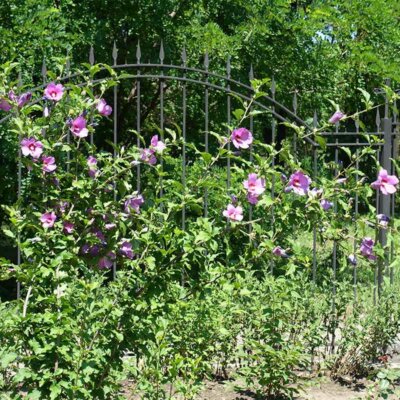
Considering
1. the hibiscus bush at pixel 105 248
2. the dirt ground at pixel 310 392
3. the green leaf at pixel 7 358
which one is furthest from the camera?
the dirt ground at pixel 310 392

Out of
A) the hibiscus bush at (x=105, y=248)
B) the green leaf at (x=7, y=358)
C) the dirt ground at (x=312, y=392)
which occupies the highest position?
the hibiscus bush at (x=105, y=248)

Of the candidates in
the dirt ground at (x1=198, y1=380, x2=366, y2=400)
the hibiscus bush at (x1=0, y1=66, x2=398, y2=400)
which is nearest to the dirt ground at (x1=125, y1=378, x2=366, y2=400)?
the dirt ground at (x1=198, y1=380, x2=366, y2=400)

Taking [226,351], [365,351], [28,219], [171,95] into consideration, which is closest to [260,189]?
[28,219]

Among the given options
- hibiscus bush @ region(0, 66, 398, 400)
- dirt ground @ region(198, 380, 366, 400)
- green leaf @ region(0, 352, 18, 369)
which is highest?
hibiscus bush @ region(0, 66, 398, 400)

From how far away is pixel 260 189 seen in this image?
11.8 ft

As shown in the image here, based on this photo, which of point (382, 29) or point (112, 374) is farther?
point (382, 29)

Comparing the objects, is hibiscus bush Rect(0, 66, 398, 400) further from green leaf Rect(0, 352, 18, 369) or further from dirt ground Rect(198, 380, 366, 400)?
dirt ground Rect(198, 380, 366, 400)

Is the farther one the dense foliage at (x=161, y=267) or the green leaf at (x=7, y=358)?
the dense foliage at (x=161, y=267)

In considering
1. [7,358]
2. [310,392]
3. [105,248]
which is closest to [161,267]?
[105,248]

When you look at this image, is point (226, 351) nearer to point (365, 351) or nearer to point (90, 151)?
point (365, 351)

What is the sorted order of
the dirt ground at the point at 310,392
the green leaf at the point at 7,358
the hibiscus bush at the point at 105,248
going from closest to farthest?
the green leaf at the point at 7,358 → the hibiscus bush at the point at 105,248 → the dirt ground at the point at 310,392

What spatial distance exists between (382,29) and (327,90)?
2665 millimetres

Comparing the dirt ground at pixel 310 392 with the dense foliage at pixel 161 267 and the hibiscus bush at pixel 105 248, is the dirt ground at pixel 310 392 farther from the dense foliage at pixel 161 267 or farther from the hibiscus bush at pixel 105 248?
the hibiscus bush at pixel 105 248

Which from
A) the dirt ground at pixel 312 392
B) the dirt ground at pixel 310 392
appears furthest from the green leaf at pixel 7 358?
the dirt ground at pixel 312 392
